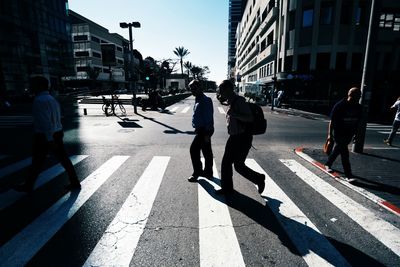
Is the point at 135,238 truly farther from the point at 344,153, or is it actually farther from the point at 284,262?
the point at 344,153

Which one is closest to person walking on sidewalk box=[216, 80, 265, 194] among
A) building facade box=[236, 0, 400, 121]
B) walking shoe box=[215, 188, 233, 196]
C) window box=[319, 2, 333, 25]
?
walking shoe box=[215, 188, 233, 196]

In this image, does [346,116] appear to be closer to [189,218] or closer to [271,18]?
[189,218]

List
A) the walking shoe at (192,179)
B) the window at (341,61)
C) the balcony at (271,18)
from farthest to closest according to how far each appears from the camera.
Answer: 1. the balcony at (271,18)
2. the window at (341,61)
3. the walking shoe at (192,179)

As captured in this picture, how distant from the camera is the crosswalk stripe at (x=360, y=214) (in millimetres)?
3100

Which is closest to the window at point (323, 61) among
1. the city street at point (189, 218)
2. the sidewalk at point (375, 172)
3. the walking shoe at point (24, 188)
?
the sidewalk at point (375, 172)

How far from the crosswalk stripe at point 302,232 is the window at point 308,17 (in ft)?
88.6

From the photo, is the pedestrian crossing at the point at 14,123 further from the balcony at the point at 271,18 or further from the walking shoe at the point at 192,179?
the balcony at the point at 271,18

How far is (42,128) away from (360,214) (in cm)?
551

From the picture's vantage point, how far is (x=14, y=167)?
596cm

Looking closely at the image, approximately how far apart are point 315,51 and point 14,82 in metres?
43.5

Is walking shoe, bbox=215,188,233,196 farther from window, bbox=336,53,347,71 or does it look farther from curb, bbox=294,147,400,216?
window, bbox=336,53,347,71

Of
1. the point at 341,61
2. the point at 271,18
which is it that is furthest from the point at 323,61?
the point at 271,18

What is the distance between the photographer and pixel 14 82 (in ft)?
122

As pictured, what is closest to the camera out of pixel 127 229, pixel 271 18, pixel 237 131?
pixel 127 229
